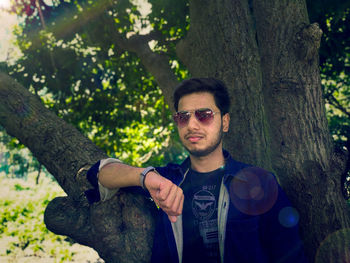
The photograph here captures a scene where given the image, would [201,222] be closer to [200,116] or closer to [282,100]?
[200,116]

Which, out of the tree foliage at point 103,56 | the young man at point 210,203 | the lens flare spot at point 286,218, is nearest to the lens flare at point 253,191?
the young man at point 210,203

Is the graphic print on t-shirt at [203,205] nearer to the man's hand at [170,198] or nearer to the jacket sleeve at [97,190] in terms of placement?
the man's hand at [170,198]

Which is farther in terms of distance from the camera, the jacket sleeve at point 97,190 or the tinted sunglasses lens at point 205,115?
the tinted sunglasses lens at point 205,115

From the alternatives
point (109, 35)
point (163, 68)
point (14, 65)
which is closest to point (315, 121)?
point (163, 68)

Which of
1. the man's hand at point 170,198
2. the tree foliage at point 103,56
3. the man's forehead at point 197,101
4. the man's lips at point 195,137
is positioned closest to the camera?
the man's hand at point 170,198

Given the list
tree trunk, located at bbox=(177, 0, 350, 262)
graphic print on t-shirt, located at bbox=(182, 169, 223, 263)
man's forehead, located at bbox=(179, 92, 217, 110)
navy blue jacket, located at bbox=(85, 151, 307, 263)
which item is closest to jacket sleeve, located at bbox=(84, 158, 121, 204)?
navy blue jacket, located at bbox=(85, 151, 307, 263)

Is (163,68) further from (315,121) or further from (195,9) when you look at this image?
(315,121)

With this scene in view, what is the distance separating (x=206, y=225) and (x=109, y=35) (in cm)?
553

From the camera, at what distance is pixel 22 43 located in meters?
7.75

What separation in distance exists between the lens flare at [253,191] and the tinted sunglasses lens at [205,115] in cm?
59

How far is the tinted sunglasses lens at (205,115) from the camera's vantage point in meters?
2.50

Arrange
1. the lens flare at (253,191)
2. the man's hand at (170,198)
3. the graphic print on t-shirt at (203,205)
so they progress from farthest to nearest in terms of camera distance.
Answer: the graphic print on t-shirt at (203,205) → the lens flare at (253,191) → the man's hand at (170,198)

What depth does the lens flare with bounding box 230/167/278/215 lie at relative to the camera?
2045mm

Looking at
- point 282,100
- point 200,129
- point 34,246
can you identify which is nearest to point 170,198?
point 200,129
